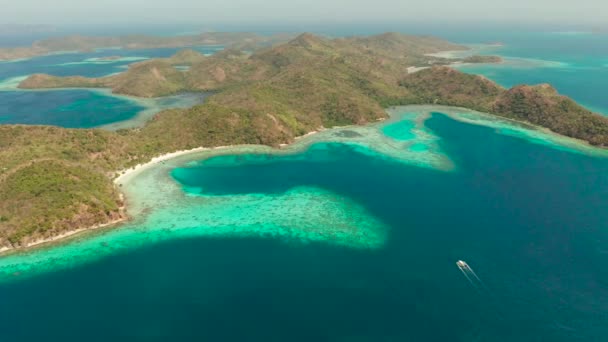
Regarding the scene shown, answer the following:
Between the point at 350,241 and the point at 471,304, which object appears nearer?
the point at 471,304

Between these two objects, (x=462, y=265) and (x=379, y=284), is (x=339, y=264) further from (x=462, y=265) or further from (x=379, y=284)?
(x=462, y=265)

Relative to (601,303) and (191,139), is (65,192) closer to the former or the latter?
(191,139)

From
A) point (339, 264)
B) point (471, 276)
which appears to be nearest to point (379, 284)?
point (339, 264)

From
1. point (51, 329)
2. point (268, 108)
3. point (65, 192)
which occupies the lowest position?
point (51, 329)

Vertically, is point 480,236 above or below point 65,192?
below

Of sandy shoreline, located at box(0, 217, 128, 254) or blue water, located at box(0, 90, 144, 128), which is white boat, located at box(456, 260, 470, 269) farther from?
blue water, located at box(0, 90, 144, 128)

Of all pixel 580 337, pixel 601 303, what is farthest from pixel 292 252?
pixel 601 303

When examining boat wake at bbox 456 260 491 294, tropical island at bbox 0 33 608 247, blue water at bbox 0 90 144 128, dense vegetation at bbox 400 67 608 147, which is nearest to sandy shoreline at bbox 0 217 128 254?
tropical island at bbox 0 33 608 247
